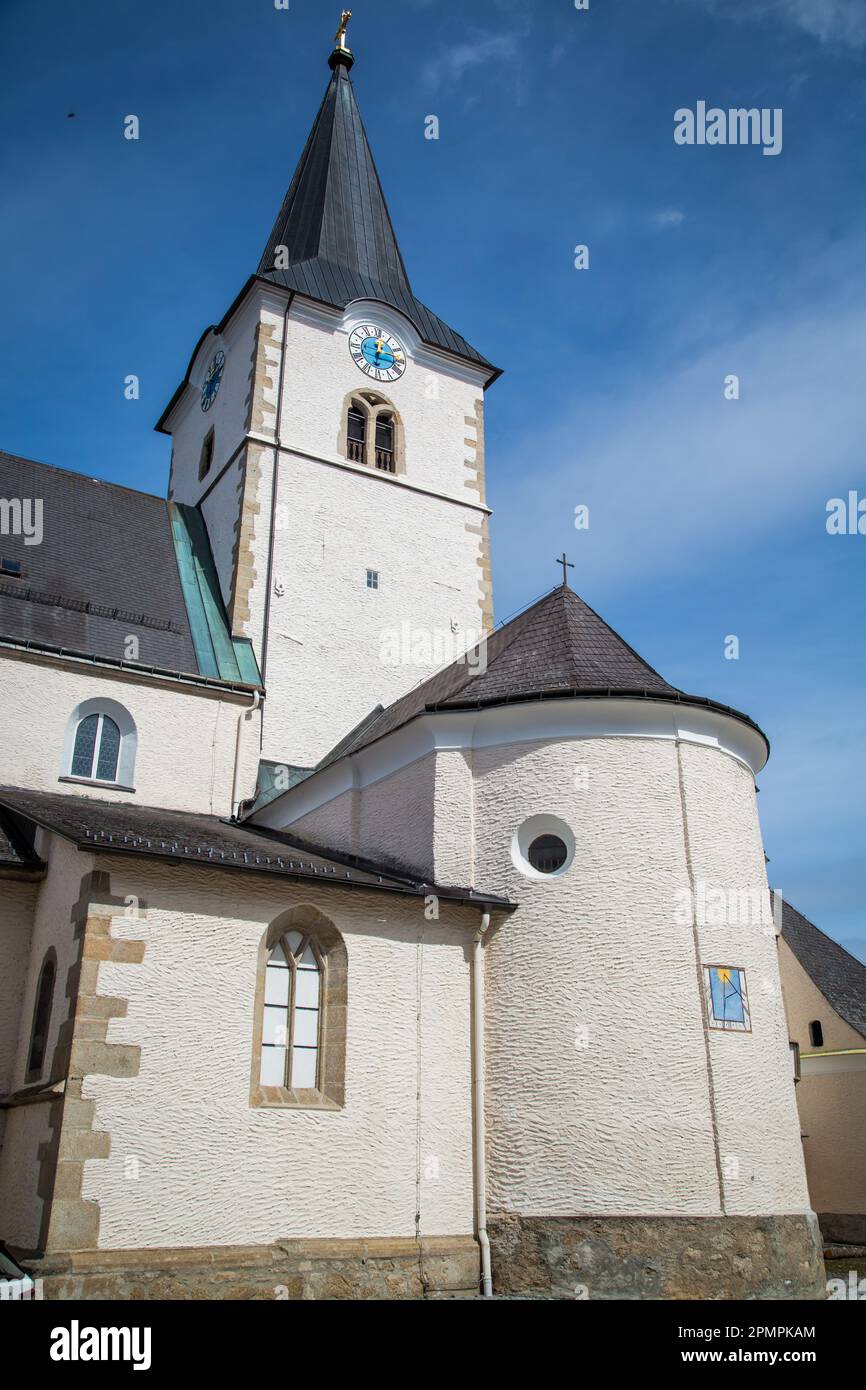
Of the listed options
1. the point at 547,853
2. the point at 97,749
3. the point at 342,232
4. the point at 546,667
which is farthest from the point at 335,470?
the point at 547,853

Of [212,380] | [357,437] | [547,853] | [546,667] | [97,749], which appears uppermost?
[212,380]

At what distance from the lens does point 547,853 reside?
12914mm

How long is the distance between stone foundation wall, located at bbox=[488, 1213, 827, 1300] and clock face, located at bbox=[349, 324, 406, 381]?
54.5ft

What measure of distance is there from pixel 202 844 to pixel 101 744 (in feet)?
18.9

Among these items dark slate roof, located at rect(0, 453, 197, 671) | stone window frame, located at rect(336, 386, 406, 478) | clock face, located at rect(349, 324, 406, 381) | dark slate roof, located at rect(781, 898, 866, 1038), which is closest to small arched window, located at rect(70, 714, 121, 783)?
dark slate roof, located at rect(0, 453, 197, 671)

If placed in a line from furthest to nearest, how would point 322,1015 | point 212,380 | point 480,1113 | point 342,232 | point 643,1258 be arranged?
point 342,232
point 212,380
point 480,1113
point 322,1015
point 643,1258

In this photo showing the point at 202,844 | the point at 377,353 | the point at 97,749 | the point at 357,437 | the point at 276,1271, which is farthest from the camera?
the point at 377,353

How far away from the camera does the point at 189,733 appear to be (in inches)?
682

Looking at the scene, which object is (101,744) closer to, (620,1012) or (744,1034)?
(620,1012)

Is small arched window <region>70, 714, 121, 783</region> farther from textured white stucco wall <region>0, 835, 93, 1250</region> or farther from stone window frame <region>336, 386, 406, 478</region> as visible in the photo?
stone window frame <region>336, 386, 406, 478</region>

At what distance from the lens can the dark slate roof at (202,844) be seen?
10719 mm

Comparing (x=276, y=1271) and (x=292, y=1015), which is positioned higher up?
(x=292, y=1015)

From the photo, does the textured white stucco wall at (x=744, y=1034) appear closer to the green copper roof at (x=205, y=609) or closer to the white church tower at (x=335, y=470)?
the white church tower at (x=335, y=470)
